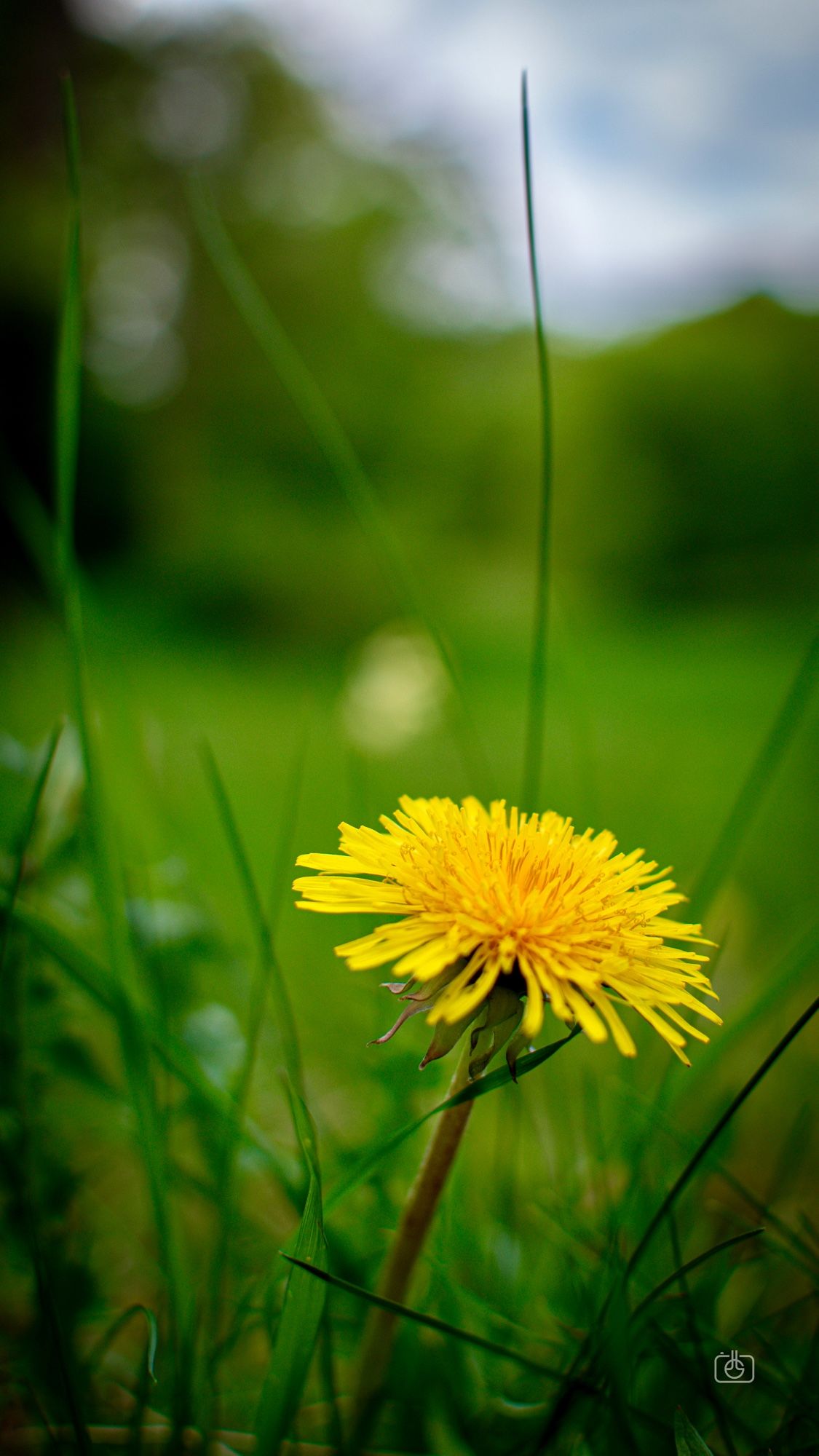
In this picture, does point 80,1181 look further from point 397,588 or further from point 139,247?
point 139,247

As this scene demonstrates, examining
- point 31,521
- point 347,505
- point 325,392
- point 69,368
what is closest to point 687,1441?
point 69,368

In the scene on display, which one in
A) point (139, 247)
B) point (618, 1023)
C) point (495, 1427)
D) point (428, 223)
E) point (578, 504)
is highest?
point (428, 223)

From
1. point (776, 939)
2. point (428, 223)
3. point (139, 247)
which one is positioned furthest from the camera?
point (428, 223)

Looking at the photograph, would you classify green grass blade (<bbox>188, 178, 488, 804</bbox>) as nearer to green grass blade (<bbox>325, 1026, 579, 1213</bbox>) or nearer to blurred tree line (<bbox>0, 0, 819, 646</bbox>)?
green grass blade (<bbox>325, 1026, 579, 1213</bbox>)

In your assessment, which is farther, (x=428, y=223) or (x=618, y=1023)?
(x=428, y=223)

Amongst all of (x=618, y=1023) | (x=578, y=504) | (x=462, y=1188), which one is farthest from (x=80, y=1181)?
(x=578, y=504)

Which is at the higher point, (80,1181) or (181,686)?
(181,686)
